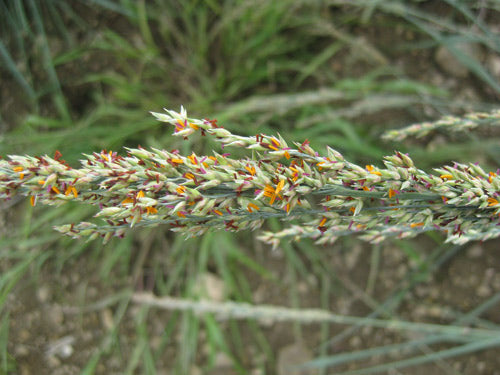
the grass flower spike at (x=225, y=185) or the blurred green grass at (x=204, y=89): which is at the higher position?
the blurred green grass at (x=204, y=89)

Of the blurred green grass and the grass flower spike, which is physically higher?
the blurred green grass

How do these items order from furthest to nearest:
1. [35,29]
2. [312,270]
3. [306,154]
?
1. [312,270]
2. [35,29]
3. [306,154]

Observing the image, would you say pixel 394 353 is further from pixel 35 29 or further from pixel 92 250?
pixel 35 29

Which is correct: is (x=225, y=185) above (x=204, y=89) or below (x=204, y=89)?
below

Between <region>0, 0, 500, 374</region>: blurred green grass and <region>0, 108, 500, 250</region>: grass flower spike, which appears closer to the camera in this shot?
<region>0, 108, 500, 250</region>: grass flower spike

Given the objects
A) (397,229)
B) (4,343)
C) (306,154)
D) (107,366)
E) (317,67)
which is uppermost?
(317,67)

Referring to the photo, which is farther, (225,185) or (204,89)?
(204,89)

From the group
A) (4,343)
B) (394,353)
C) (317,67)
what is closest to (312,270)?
(394,353)

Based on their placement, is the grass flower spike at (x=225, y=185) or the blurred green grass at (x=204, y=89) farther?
the blurred green grass at (x=204, y=89)
